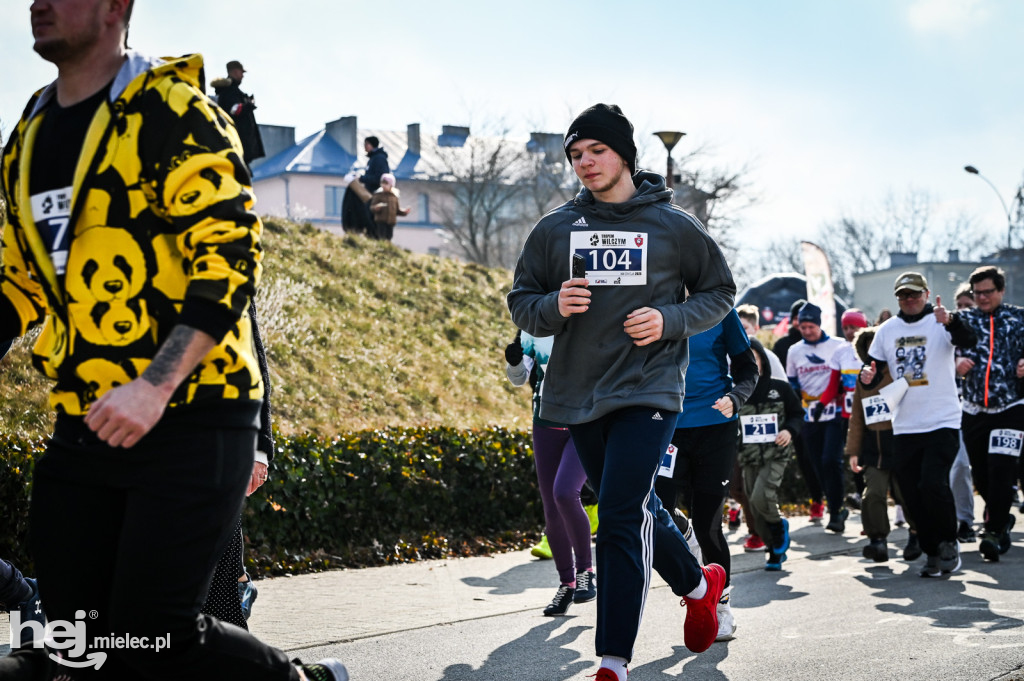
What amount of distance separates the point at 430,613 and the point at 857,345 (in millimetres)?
4473

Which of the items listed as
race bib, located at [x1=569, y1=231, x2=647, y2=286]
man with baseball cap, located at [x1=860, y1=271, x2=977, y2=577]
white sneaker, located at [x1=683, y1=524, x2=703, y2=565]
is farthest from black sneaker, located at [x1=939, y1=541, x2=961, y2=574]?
race bib, located at [x1=569, y1=231, x2=647, y2=286]

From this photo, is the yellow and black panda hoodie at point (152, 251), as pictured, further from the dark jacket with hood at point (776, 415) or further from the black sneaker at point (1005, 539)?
the black sneaker at point (1005, 539)

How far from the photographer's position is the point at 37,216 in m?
2.88

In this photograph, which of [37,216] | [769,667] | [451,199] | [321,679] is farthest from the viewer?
[451,199]

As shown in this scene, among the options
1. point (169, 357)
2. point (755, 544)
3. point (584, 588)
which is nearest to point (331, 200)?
point (755, 544)

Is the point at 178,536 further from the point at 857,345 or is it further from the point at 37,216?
the point at 857,345

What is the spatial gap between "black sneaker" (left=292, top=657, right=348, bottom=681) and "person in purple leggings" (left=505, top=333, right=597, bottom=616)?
355cm

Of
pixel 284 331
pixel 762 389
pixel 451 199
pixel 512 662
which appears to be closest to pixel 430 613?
pixel 512 662

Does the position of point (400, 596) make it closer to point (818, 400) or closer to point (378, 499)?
point (378, 499)

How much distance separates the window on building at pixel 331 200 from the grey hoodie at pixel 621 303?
70242mm

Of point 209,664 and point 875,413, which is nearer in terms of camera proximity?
point 209,664

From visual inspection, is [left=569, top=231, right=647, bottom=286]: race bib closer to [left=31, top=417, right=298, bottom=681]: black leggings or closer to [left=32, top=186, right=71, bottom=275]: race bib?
[left=31, top=417, right=298, bottom=681]: black leggings

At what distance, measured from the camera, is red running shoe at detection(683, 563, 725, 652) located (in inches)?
204

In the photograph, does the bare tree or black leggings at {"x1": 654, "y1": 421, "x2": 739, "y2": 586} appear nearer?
black leggings at {"x1": 654, "y1": 421, "x2": 739, "y2": 586}
